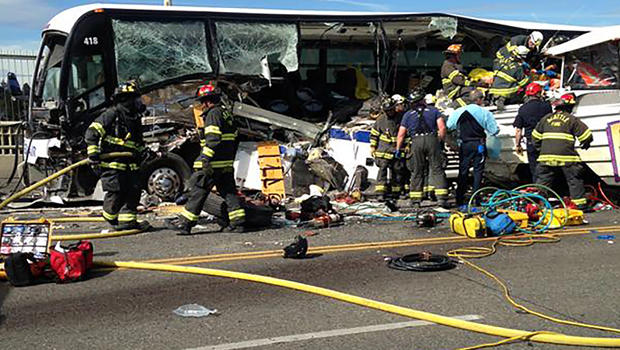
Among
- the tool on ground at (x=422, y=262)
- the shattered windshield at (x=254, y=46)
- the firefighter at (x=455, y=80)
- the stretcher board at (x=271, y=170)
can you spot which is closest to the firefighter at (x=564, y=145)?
the firefighter at (x=455, y=80)

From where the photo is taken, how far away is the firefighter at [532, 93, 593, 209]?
8.93 metres

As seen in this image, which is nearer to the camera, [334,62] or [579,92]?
[579,92]

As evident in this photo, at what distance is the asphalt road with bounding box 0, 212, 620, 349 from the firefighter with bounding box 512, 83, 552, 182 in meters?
2.91

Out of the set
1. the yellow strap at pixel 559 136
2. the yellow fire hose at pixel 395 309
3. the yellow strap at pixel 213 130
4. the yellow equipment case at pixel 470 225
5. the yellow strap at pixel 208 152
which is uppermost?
the yellow strap at pixel 213 130

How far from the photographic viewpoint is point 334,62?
1427 cm

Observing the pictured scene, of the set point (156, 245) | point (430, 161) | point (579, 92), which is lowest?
point (156, 245)

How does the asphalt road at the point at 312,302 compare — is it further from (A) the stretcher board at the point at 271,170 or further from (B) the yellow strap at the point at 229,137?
(A) the stretcher board at the point at 271,170

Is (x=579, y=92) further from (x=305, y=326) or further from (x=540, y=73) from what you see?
(x=305, y=326)

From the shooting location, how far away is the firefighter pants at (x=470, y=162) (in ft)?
32.6

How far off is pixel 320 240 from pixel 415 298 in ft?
8.69

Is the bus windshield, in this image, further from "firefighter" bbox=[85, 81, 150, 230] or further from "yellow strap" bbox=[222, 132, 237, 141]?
"yellow strap" bbox=[222, 132, 237, 141]

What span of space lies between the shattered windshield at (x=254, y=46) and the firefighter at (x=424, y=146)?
2.96m

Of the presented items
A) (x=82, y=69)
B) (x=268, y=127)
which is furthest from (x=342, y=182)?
(x=82, y=69)

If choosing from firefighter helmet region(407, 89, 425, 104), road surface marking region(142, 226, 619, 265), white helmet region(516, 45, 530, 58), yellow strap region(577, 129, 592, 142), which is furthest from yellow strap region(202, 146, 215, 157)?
white helmet region(516, 45, 530, 58)
